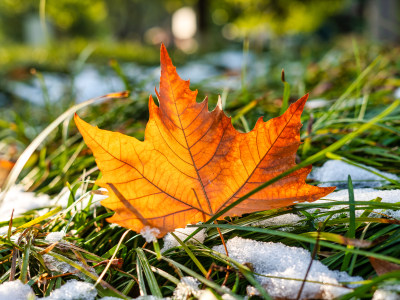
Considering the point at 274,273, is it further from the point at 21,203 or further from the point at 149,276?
the point at 21,203

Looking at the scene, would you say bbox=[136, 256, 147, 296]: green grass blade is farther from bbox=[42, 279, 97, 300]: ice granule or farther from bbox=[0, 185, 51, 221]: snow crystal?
bbox=[0, 185, 51, 221]: snow crystal

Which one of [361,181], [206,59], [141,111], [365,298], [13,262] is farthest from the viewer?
[206,59]

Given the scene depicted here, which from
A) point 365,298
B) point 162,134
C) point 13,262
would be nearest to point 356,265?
point 365,298

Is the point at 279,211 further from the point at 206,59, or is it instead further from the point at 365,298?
the point at 206,59

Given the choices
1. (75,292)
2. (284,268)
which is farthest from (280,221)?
(75,292)

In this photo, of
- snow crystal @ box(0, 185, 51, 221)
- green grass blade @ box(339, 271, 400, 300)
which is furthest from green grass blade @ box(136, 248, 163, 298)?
snow crystal @ box(0, 185, 51, 221)

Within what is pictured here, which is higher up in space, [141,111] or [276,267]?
[141,111]
